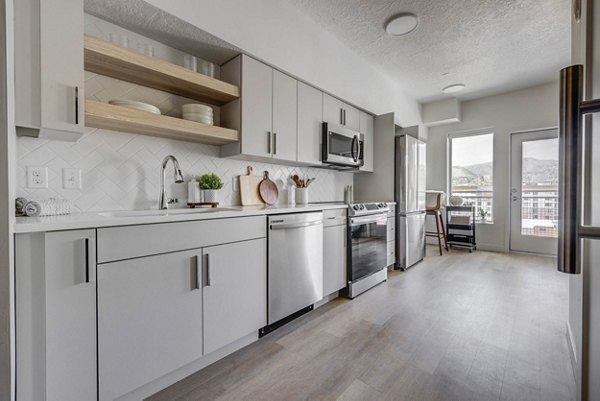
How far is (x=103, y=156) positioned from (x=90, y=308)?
3.26 ft

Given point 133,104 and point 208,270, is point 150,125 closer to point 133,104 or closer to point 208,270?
point 133,104

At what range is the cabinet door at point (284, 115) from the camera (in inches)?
91.6

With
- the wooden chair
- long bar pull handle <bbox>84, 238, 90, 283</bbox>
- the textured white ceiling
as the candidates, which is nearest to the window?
the wooden chair

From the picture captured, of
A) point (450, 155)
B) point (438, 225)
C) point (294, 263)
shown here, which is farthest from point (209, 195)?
point (450, 155)

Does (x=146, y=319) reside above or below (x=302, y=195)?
below

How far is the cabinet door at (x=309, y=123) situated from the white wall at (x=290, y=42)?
0.12 meters

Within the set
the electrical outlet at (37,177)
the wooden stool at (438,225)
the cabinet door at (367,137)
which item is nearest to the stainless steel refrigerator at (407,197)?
the cabinet door at (367,137)

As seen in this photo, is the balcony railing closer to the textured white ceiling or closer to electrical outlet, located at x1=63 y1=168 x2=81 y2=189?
the textured white ceiling

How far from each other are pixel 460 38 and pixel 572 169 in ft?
10.6

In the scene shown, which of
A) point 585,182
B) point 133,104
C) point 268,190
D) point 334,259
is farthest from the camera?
point 268,190

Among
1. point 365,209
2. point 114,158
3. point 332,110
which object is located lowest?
point 365,209

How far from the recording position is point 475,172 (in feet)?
16.6

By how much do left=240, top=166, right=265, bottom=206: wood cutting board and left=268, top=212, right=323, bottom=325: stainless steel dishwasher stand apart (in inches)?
23.5

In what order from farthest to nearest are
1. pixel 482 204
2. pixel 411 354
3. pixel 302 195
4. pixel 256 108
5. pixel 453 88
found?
pixel 482 204 → pixel 453 88 → pixel 302 195 → pixel 256 108 → pixel 411 354
